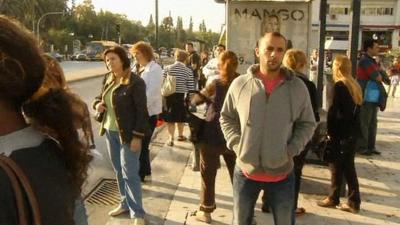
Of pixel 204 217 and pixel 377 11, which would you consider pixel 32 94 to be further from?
pixel 377 11

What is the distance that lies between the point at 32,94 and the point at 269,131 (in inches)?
87.4

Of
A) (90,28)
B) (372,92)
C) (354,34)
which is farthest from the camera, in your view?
(90,28)

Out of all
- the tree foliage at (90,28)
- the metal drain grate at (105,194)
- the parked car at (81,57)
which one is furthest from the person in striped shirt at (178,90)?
the tree foliage at (90,28)

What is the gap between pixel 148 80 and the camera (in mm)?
6332

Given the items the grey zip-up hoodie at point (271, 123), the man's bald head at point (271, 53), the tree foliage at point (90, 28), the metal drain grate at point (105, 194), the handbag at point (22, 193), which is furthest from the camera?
the tree foliage at point (90, 28)

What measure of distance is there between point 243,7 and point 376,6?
75.2 meters

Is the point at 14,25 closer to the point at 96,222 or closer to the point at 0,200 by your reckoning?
the point at 0,200

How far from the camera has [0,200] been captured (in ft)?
3.79

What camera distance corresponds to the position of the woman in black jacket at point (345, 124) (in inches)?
198

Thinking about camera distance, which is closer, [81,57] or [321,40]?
[321,40]

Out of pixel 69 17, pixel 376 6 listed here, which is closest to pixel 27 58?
pixel 376 6

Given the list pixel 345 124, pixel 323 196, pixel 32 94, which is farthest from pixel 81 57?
pixel 32 94

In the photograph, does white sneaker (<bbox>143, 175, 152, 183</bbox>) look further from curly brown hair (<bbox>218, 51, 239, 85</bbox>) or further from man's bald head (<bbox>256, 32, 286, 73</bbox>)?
man's bald head (<bbox>256, 32, 286, 73</bbox>)

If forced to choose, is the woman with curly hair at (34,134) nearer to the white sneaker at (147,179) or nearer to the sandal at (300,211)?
the sandal at (300,211)
